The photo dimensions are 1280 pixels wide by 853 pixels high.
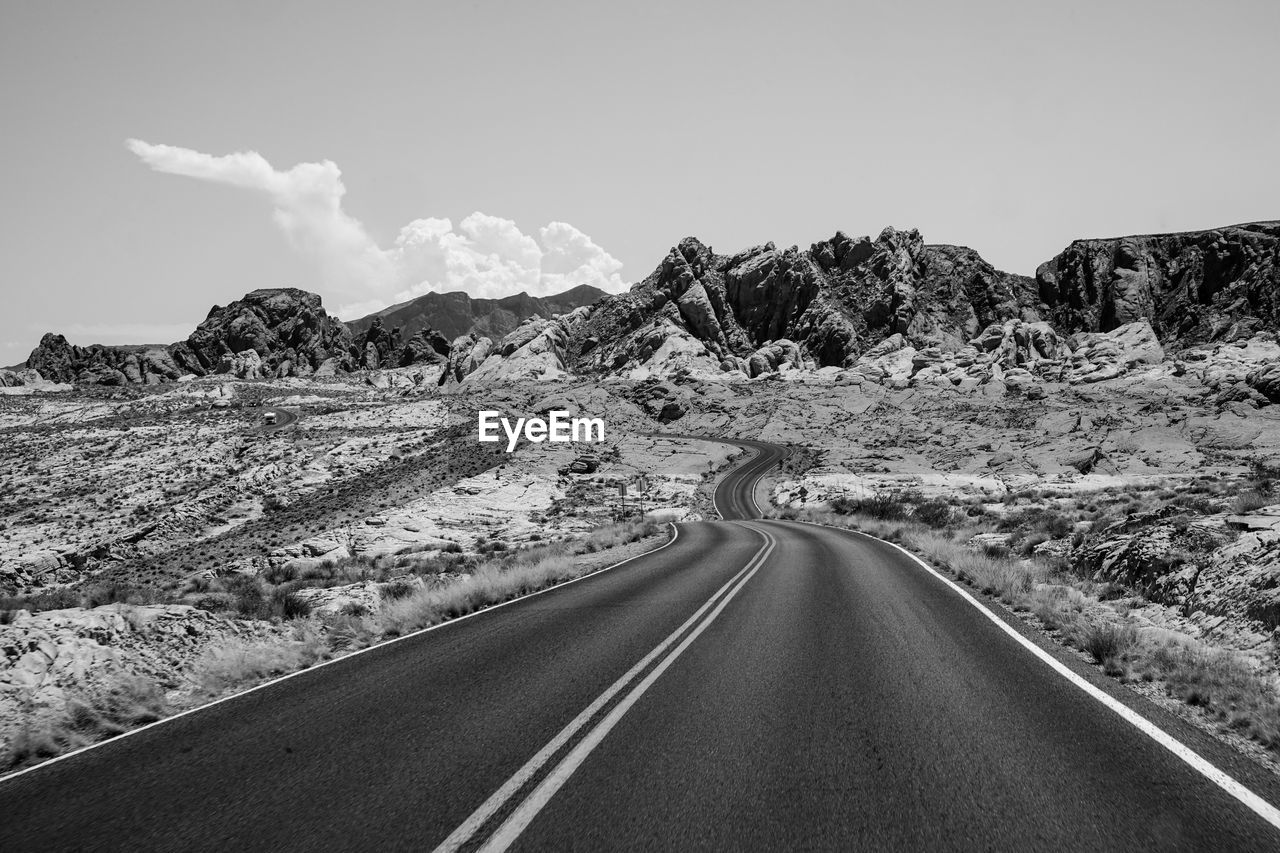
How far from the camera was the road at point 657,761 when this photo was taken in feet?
11.8

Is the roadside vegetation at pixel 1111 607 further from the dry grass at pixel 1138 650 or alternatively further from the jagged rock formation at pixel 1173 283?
the jagged rock formation at pixel 1173 283

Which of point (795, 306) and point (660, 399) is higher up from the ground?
point (795, 306)

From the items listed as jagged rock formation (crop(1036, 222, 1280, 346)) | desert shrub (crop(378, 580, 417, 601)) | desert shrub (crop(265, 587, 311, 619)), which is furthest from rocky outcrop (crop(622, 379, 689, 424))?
jagged rock formation (crop(1036, 222, 1280, 346))

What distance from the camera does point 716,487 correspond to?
6525 centimetres

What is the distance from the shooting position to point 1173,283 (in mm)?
160875

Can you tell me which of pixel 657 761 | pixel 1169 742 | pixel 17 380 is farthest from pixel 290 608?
pixel 17 380

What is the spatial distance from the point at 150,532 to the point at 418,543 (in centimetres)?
2005

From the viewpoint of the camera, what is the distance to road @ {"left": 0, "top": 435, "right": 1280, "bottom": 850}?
360 centimetres

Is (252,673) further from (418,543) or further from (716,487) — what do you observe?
(716,487)

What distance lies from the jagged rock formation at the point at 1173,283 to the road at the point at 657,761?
577ft

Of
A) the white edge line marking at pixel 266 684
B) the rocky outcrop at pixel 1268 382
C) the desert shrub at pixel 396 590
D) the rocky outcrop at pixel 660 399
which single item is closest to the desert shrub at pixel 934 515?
the white edge line marking at pixel 266 684

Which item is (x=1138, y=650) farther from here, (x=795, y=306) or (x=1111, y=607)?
(x=795, y=306)

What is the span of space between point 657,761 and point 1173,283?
700ft

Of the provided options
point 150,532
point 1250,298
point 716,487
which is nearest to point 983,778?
point 150,532
